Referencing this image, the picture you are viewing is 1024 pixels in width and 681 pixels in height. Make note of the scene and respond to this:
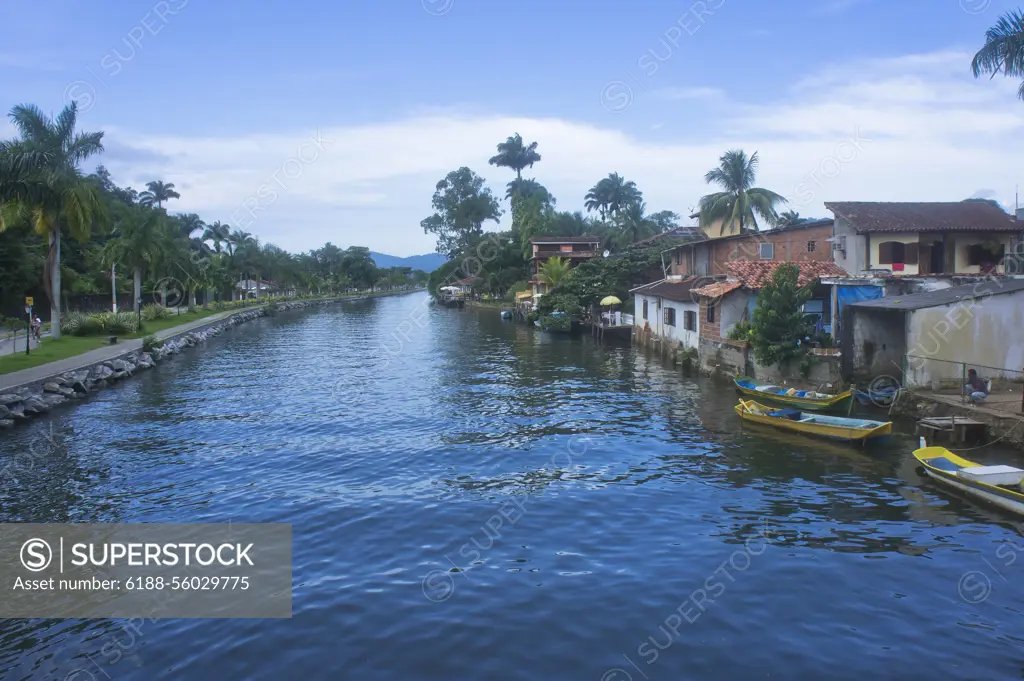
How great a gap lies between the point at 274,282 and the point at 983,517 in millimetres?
151219

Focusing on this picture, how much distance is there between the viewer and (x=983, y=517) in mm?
17016

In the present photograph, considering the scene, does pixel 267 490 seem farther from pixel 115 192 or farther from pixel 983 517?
pixel 115 192

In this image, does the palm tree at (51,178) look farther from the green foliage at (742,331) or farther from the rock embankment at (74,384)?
the green foliage at (742,331)

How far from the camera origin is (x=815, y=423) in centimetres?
2425

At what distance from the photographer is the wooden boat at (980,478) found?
17.0m

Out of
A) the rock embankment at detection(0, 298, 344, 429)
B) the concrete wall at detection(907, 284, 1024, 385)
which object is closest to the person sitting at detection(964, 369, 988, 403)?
the concrete wall at detection(907, 284, 1024, 385)

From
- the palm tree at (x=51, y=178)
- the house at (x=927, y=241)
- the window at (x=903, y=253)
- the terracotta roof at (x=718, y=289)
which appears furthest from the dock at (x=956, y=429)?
the palm tree at (x=51, y=178)

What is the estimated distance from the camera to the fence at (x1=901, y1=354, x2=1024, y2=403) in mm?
25906

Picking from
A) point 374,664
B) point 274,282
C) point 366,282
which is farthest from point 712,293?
point 366,282

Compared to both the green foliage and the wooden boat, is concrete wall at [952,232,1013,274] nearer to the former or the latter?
the green foliage

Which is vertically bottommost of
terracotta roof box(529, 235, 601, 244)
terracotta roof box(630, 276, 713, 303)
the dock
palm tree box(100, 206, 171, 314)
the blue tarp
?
the dock

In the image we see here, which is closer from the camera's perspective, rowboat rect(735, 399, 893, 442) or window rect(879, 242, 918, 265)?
rowboat rect(735, 399, 893, 442)

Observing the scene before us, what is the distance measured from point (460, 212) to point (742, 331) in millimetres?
105175

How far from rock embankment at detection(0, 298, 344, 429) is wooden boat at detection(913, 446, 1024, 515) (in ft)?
103
